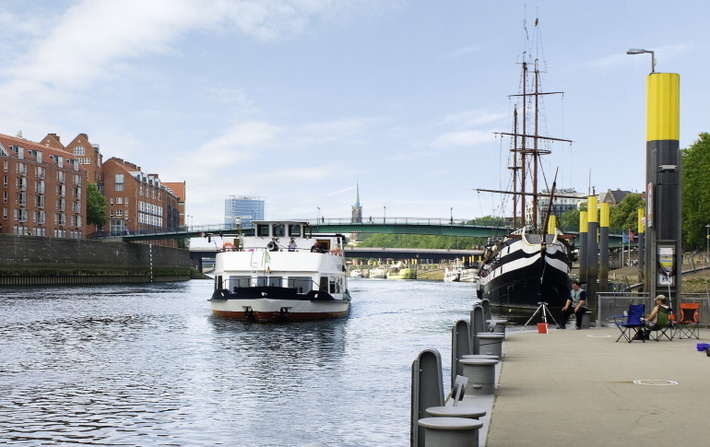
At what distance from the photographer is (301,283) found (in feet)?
143

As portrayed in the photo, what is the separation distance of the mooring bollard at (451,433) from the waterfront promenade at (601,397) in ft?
4.47

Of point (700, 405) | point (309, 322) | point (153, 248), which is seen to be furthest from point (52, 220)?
point (700, 405)

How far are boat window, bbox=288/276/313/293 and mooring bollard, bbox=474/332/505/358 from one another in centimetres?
2485

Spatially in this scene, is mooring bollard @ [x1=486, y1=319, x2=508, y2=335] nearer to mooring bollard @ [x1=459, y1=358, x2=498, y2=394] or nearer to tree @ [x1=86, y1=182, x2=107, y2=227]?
mooring bollard @ [x1=459, y1=358, x2=498, y2=394]

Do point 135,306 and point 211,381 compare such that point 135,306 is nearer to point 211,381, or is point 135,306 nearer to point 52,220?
point 211,381

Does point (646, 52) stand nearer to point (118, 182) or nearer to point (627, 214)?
point (627, 214)

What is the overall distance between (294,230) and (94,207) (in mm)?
96481

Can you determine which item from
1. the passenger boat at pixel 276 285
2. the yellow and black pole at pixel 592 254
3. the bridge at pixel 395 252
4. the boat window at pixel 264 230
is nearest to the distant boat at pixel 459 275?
the bridge at pixel 395 252

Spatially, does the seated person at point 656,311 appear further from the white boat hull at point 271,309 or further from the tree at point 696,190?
the tree at point 696,190

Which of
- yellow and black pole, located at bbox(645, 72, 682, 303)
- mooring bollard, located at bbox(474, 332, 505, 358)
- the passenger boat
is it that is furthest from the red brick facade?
mooring bollard, located at bbox(474, 332, 505, 358)

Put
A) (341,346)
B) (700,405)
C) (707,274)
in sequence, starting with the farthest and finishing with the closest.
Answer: (707,274), (341,346), (700,405)

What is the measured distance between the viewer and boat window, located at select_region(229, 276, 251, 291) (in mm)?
43281

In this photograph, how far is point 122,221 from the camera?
5989 inches

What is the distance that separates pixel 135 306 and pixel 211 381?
38.6 metres
